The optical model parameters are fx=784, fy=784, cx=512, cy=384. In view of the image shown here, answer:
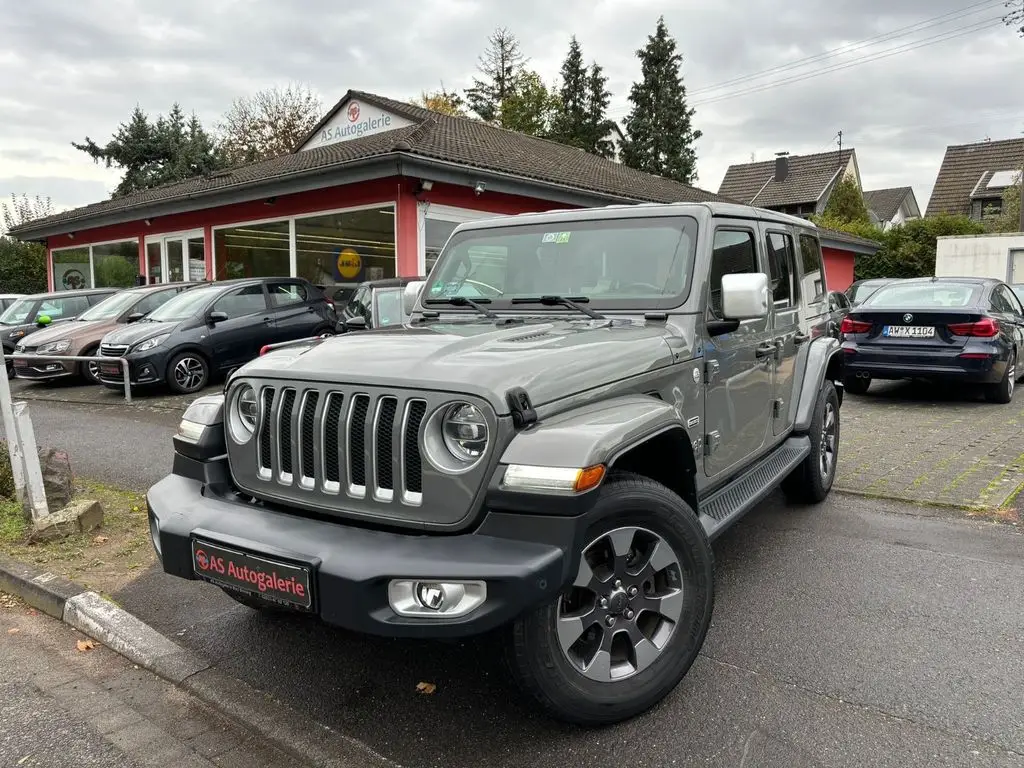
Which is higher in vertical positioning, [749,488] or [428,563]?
[428,563]

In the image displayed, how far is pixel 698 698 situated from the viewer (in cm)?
294

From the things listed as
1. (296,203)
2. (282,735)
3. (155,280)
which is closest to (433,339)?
(282,735)

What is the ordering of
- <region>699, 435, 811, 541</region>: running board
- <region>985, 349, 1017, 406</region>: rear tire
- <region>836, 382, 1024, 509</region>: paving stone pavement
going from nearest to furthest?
<region>699, 435, 811, 541</region>: running board → <region>836, 382, 1024, 509</region>: paving stone pavement → <region>985, 349, 1017, 406</region>: rear tire

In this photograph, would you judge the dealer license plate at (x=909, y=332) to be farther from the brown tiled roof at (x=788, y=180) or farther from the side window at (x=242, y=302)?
the brown tiled roof at (x=788, y=180)

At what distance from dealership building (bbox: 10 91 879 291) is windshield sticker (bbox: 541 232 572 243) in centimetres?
865

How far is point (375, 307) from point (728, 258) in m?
7.11

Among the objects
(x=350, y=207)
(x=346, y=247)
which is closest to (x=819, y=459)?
(x=350, y=207)

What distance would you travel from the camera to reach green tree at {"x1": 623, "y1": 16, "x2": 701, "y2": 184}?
4091cm

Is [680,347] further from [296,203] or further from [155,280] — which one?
[155,280]

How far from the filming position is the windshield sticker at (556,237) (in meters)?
4.00

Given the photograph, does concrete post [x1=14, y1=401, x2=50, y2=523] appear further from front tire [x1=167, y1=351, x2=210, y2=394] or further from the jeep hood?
front tire [x1=167, y1=351, x2=210, y2=394]

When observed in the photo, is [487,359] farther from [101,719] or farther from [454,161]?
[454,161]

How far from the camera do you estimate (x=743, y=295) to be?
3389 mm

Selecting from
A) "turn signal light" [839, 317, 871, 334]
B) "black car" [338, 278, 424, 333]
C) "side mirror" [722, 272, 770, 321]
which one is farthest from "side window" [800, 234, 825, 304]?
"black car" [338, 278, 424, 333]
